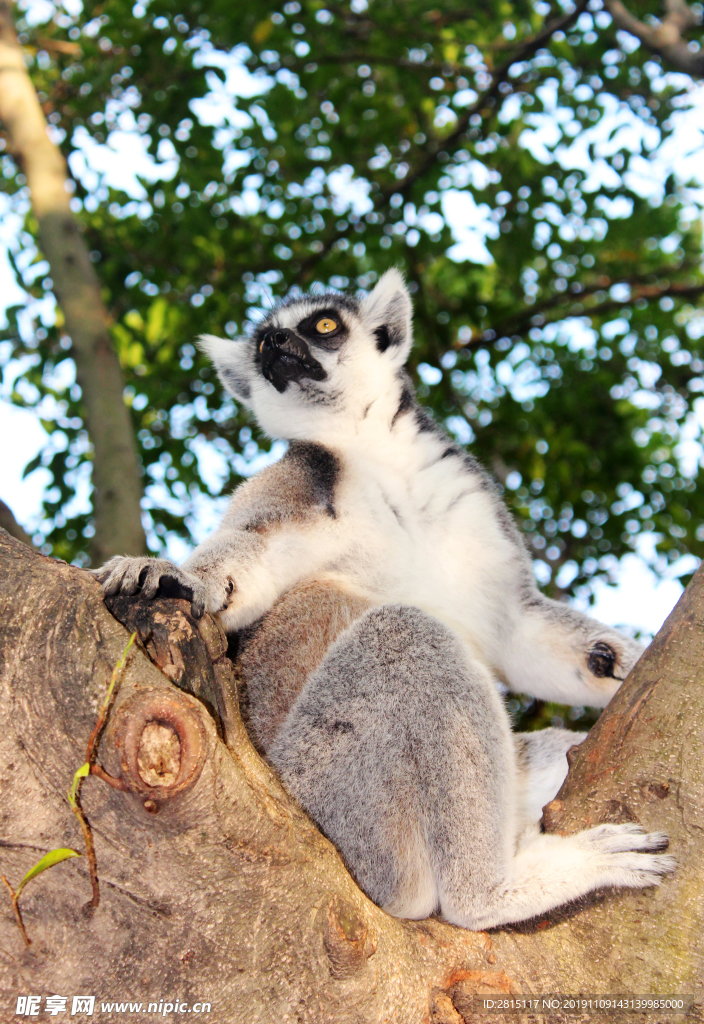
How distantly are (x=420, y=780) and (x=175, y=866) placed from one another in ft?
3.58

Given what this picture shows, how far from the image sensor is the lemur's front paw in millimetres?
2178

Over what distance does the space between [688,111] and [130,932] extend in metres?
6.67

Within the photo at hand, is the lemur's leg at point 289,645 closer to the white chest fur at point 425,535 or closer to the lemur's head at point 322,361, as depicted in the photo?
the white chest fur at point 425,535

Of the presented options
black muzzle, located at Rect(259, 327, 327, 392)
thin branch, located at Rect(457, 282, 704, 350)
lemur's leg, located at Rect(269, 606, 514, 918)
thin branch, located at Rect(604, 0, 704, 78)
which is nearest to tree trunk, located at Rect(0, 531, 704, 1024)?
lemur's leg, located at Rect(269, 606, 514, 918)

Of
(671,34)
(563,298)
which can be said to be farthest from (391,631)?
(563,298)

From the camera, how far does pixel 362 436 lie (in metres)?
4.09

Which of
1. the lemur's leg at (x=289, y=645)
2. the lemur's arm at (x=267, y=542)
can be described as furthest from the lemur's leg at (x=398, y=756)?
the lemur's arm at (x=267, y=542)

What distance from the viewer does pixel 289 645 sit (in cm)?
326

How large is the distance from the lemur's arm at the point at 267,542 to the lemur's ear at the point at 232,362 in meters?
0.94

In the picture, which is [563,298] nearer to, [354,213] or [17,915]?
[354,213]

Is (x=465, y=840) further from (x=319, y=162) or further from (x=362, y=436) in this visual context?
(x=319, y=162)

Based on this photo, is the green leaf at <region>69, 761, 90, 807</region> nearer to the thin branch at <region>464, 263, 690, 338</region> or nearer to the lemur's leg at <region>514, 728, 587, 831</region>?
the lemur's leg at <region>514, 728, 587, 831</region>

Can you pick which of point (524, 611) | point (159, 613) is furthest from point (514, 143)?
point (159, 613)

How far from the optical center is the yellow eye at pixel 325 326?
4578mm
